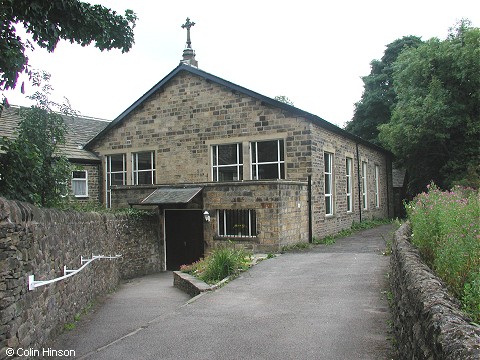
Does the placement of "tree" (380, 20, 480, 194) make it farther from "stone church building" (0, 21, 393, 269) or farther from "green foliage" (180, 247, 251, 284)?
"green foliage" (180, 247, 251, 284)

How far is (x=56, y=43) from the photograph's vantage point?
9.19m

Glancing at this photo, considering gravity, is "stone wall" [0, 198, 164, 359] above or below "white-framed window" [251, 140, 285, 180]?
below

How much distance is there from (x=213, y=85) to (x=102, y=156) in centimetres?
721

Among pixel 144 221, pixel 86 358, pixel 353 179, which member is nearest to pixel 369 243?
pixel 353 179

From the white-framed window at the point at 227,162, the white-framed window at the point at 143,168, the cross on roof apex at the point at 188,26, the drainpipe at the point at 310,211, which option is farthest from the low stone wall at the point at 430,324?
the cross on roof apex at the point at 188,26

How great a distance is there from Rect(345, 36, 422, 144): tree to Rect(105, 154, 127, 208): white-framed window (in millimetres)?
21904

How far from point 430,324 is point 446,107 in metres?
21.6

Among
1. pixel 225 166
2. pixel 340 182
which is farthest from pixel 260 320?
pixel 340 182

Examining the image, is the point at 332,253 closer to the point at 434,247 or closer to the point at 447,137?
the point at 434,247

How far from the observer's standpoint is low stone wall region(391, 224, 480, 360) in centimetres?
309

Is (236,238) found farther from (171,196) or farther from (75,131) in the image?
(75,131)

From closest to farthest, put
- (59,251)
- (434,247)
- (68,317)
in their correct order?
1. (434,247)
2. (59,251)
3. (68,317)

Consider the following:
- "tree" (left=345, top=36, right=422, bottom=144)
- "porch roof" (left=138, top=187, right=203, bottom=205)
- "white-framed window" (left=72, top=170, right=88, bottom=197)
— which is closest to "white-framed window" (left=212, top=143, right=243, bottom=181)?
"porch roof" (left=138, top=187, right=203, bottom=205)

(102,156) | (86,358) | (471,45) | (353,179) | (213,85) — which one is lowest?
(86,358)
